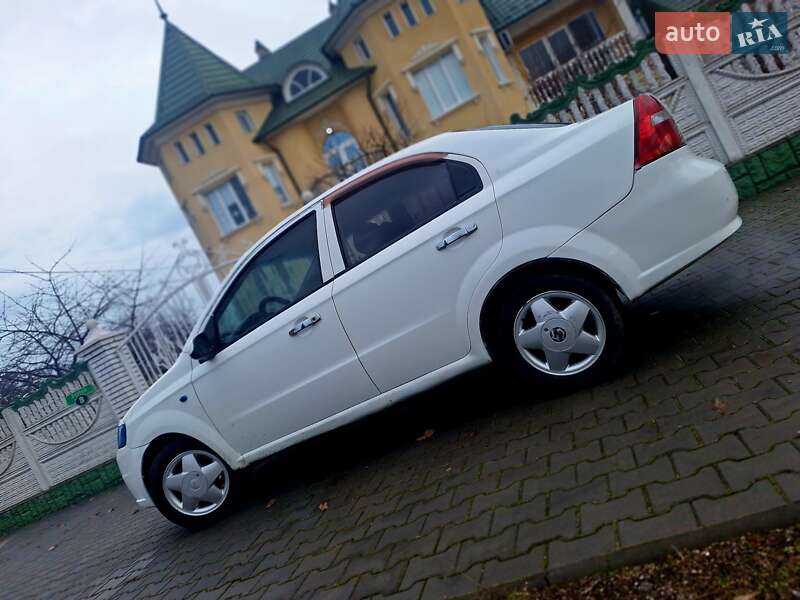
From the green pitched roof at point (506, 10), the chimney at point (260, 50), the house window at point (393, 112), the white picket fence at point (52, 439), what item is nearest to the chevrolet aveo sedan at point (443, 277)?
the white picket fence at point (52, 439)

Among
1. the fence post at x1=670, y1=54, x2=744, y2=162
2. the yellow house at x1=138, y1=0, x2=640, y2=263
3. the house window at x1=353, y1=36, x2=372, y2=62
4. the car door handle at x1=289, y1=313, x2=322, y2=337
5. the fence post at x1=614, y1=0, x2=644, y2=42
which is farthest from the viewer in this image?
the fence post at x1=614, y1=0, x2=644, y2=42

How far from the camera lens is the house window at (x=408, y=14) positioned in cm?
2067

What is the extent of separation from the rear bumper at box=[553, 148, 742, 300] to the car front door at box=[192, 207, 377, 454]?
1706 millimetres

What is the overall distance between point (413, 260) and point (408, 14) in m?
19.7

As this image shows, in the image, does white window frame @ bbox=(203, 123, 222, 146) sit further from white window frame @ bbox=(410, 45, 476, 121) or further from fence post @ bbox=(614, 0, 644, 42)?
fence post @ bbox=(614, 0, 644, 42)

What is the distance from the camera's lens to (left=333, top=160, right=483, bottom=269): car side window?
3742mm

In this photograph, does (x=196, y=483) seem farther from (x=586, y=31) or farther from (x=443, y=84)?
(x=586, y=31)

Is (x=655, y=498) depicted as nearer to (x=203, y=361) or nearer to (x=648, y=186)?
(x=648, y=186)

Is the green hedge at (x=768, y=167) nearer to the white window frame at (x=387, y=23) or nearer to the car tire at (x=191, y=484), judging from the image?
the car tire at (x=191, y=484)

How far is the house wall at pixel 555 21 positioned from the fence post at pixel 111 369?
69.7 feet

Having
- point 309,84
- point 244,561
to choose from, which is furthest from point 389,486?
point 309,84

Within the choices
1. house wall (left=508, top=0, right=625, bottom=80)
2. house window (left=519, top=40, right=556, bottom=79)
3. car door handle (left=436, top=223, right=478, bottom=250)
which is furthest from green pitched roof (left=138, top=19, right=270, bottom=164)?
car door handle (left=436, top=223, right=478, bottom=250)

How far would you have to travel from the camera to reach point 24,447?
9406 mm

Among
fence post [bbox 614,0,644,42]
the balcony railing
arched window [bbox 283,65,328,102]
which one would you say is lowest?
the balcony railing
